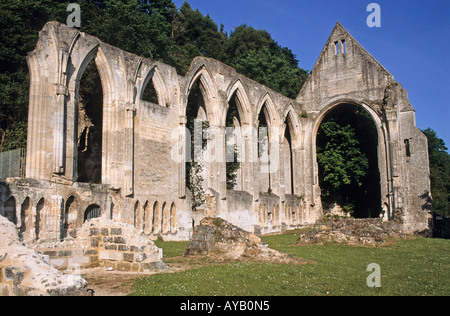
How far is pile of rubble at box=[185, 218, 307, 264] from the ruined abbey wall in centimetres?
308

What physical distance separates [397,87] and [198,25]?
2240 cm

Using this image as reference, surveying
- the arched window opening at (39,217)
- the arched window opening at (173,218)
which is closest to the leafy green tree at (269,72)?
the arched window opening at (173,218)

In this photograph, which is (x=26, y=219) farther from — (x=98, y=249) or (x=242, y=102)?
(x=242, y=102)

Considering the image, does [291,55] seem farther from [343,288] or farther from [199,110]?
[343,288]

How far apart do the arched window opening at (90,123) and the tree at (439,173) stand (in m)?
30.5

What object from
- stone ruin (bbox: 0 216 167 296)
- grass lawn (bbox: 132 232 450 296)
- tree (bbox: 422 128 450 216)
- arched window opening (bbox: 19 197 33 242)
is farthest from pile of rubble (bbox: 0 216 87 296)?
tree (bbox: 422 128 450 216)

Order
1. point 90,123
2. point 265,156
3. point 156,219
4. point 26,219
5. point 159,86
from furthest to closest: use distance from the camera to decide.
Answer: point 265,156
point 90,123
point 159,86
point 156,219
point 26,219

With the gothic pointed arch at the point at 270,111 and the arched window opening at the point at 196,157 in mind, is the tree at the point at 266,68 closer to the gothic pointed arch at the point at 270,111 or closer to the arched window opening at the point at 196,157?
the gothic pointed arch at the point at 270,111

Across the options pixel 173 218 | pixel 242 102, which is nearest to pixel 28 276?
pixel 173 218

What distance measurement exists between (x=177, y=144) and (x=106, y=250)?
396 inches

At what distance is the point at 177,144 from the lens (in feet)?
60.3

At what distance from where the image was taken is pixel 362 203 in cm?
2891

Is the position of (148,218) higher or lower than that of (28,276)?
higher
